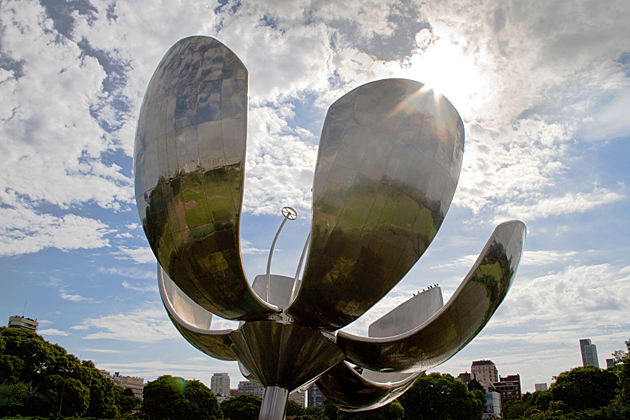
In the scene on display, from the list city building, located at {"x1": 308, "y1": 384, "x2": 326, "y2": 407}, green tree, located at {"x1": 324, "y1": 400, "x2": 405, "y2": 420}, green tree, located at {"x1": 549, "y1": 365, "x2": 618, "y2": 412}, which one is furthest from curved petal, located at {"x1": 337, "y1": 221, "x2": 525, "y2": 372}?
city building, located at {"x1": 308, "y1": 384, "x2": 326, "y2": 407}

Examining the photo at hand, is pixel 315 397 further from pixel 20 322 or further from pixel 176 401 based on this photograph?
pixel 176 401

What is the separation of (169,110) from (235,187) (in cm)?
211

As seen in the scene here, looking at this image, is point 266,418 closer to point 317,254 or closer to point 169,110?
point 317,254

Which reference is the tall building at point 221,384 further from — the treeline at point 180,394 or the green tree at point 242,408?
A: the treeline at point 180,394

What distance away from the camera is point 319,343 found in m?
9.76

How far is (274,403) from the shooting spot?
394 inches

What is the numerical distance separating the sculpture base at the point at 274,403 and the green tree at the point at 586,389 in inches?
1415

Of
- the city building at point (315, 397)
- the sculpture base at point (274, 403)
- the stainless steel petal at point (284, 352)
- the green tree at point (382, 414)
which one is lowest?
the city building at point (315, 397)

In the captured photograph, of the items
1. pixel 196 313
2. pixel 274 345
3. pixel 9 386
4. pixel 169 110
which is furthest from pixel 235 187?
pixel 9 386

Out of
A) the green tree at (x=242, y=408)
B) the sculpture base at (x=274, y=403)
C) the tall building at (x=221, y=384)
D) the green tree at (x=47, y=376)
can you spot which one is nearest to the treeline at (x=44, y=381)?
the green tree at (x=47, y=376)

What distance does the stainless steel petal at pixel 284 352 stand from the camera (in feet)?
31.3

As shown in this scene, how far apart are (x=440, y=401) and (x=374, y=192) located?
106 feet

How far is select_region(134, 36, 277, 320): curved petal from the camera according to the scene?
7824mm

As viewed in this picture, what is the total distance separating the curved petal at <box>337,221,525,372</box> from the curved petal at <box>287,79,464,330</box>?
3.85ft
